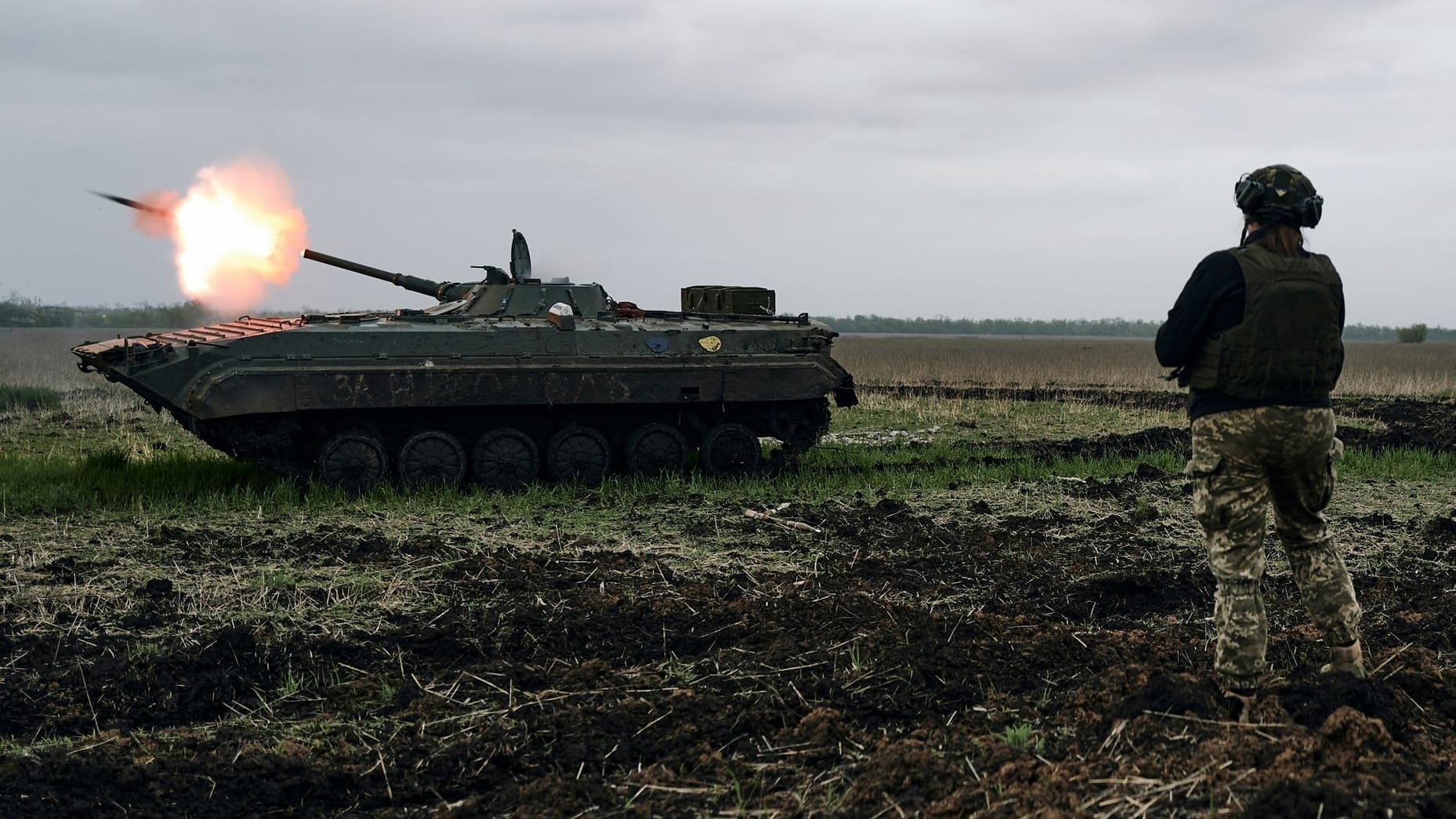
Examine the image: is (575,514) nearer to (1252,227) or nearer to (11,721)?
(11,721)

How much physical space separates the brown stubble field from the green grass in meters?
11.1

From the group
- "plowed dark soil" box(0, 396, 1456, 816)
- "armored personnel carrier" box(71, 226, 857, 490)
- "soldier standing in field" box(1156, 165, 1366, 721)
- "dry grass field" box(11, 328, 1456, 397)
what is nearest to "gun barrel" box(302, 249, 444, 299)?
"armored personnel carrier" box(71, 226, 857, 490)

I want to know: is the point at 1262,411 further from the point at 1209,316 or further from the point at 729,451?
the point at 729,451

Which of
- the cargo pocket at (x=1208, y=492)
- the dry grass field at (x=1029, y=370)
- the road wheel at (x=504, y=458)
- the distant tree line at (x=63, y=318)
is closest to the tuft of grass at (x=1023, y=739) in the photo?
the cargo pocket at (x=1208, y=492)

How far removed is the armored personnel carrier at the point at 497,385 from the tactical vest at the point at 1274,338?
308 inches

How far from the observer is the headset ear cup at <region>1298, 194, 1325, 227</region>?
16.7ft

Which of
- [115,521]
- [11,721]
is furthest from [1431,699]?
[115,521]

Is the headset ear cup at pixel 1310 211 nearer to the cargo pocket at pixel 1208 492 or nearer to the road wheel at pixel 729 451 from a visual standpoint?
the cargo pocket at pixel 1208 492

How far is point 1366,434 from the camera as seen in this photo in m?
17.7

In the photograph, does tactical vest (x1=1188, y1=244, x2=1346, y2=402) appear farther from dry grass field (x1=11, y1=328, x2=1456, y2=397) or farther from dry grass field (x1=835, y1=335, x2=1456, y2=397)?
dry grass field (x1=11, y1=328, x2=1456, y2=397)

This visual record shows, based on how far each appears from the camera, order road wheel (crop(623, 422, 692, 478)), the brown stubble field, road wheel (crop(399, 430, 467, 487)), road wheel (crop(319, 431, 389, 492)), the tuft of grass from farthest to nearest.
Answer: road wheel (crop(623, 422, 692, 478)) < road wheel (crop(399, 430, 467, 487)) < road wheel (crop(319, 431, 389, 492)) < the tuft of grass < the brown stubble field

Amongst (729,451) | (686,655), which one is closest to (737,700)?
(686,655)

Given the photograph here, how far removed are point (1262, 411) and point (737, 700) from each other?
2.34 m

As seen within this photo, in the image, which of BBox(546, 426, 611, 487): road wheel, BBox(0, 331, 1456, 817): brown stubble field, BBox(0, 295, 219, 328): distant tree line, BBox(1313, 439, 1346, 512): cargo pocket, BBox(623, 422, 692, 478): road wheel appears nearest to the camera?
BBox(0, 331, 1456, 817): brown stubble field
